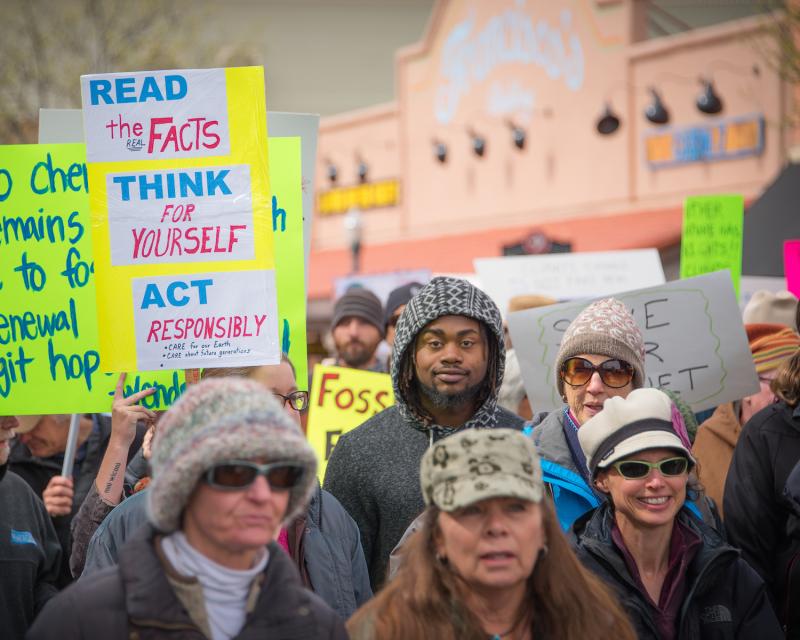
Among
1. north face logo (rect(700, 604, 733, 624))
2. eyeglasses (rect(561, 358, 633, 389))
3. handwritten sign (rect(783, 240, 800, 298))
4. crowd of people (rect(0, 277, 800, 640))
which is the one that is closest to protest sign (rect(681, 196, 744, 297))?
handwritten sign (rect(783, 240, 800, 298))

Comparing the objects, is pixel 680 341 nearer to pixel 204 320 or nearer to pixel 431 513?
pixel 204 320

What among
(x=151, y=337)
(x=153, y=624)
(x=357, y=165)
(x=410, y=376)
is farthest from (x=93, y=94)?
(x=357, y=165)

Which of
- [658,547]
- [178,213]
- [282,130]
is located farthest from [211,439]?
[282,130]

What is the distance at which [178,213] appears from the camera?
13.7ft

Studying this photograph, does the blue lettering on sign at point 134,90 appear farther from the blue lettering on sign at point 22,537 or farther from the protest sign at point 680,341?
the protest sign at point 680,341

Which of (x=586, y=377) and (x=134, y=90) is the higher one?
(x=134, y=90)

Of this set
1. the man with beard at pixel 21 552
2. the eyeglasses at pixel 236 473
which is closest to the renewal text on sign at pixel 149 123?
the man with beard at pixel 21 552

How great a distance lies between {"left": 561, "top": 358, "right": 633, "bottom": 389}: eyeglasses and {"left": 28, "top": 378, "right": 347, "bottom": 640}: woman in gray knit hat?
1.77 metres

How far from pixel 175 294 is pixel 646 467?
179cm

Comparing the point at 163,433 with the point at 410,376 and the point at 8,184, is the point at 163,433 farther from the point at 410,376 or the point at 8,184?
the point at 8,184

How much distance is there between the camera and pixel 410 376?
13.8 feet

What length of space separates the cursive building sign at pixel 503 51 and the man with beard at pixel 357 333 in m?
14.2

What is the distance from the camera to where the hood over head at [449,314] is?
13.5 feet

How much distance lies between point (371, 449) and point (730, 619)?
141 cm
